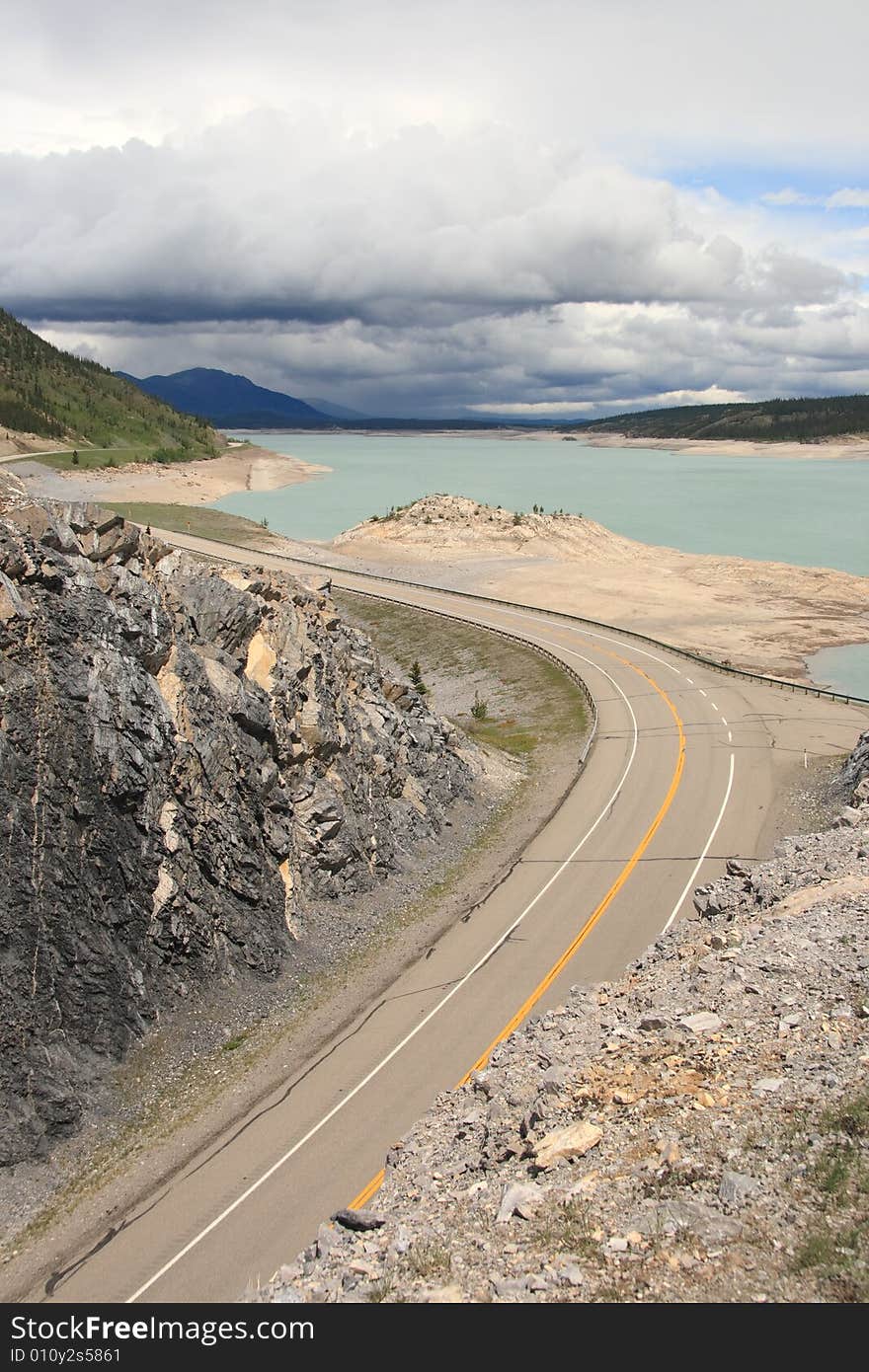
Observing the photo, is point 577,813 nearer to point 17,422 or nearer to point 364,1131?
point 364,1131

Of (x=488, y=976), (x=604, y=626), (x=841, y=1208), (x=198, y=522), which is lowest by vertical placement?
(x=488, y=976)

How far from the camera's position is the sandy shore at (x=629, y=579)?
81438 mm

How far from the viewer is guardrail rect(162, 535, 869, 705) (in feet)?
188

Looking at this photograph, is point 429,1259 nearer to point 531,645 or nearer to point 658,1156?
point 658,1156

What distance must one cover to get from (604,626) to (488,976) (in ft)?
179

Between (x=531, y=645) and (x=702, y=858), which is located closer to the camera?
(x=702, y=858)

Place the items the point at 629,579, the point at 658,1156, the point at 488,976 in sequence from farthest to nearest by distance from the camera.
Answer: the point at 629,579, the point at 488,976, the point at 658,1156

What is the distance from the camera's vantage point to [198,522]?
129m

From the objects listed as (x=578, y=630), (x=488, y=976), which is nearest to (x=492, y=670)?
(x=578, y=630)

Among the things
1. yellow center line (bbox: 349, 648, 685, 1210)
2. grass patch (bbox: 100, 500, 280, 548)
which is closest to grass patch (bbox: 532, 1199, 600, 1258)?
yellow center line (bbox: 349, 648, 685, 1210)

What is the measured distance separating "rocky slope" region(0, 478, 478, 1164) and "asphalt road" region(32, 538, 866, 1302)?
3.40 metres

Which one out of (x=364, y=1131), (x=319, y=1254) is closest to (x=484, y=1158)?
(x=319, y=1254)

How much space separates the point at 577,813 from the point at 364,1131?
21.0 metres

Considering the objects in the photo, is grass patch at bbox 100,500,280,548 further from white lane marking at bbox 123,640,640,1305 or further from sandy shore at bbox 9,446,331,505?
white lane marking at bbox 123,640,640,1305
